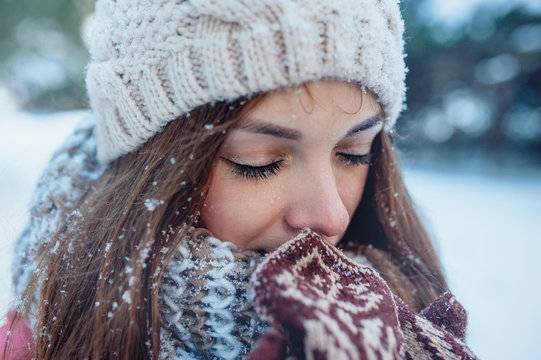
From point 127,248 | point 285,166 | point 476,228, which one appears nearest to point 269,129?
point 285,166

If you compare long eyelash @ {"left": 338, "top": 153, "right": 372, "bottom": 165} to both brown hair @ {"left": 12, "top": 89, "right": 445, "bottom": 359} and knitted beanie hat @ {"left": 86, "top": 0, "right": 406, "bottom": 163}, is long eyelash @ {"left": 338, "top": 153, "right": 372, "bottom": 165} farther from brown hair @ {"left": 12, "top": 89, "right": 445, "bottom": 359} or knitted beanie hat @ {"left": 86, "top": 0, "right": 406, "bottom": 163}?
brown hair @ {"left": 12, "top": 89, "right": 445, "bottom": 359}

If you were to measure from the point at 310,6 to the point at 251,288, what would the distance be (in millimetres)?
605

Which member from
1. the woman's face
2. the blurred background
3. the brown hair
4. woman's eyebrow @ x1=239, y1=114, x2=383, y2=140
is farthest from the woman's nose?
the blurred background

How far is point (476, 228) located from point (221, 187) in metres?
3.29

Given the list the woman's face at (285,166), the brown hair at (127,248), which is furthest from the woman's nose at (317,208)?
the brown hair at (127,248)

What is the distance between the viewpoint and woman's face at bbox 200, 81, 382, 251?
2.54 ft

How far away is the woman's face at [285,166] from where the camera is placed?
2.54 ft

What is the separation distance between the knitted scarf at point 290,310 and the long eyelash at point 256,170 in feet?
0.57

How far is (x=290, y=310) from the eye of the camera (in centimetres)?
60

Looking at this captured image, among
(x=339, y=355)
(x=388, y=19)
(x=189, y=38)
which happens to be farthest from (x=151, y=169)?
(x=388, y=19)

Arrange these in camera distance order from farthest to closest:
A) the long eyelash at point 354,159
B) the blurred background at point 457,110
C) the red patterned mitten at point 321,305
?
1. the blurred background at point 457,110
2. the long eyelash at point 354,159
3. the red patterned mitten at point 321,305

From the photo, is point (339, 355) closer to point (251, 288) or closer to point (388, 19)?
point (251, 288)

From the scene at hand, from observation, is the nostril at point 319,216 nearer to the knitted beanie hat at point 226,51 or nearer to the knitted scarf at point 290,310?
the knitted scarf at point 290,310

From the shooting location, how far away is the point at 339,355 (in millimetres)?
582
